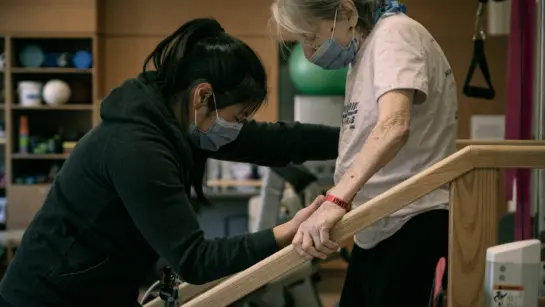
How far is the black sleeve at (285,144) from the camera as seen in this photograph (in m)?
1.74

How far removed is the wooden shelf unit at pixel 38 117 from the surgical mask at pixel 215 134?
175 inches

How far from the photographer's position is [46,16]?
596 cm

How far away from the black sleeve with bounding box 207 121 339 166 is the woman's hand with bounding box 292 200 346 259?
54 centimetres

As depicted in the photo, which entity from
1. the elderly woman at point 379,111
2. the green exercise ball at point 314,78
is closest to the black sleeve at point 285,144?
the elderly woman at point 379,111

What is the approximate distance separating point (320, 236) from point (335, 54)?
0.43 m

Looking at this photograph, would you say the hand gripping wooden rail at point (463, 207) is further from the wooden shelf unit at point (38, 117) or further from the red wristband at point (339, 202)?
the wooden shelf unit at point (38, 117)

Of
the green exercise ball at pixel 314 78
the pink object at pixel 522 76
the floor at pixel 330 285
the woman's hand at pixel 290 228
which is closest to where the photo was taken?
the woman's hand at pixel 290 228

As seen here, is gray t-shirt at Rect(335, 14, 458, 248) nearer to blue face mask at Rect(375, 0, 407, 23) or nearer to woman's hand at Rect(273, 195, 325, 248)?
blue face mask at Rect(375, 0, 407, 23)

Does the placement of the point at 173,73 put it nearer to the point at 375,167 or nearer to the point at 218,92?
the point at 218,92

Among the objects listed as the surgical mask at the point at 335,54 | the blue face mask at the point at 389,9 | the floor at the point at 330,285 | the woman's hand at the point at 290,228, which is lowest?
the floor at the point at 330,285

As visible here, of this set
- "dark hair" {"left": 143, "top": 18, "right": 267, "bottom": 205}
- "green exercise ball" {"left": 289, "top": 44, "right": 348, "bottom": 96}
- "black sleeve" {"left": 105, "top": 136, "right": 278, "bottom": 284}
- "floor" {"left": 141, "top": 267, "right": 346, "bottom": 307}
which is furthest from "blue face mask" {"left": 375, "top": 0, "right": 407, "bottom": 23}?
"floor" {"left": 141, "top": 267, "right": 346, "bottom": 307}

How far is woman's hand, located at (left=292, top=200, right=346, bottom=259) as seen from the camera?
3.94 ft

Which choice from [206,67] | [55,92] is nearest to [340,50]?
[206,67]

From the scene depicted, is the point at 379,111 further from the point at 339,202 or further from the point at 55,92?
the point at 55,92
